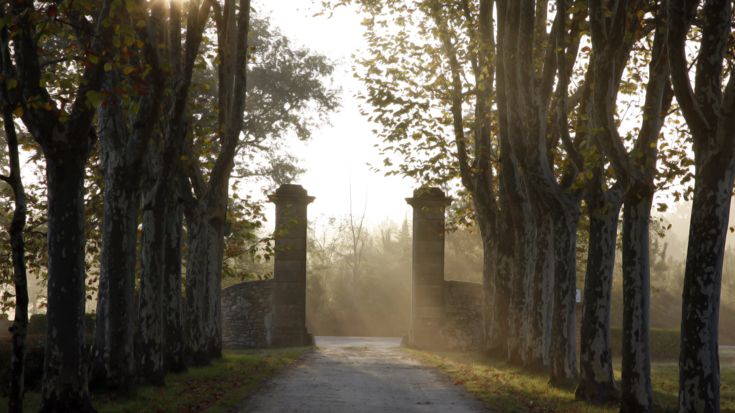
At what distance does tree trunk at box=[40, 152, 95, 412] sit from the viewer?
620cm

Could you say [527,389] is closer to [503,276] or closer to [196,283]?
[503,276]

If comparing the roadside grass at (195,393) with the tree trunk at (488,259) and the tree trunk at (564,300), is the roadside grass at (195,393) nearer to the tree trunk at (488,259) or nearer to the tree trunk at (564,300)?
the tree trunk at (564,300)

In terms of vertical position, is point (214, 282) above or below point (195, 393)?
above

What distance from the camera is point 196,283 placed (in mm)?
11961

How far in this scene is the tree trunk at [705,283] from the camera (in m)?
5.91

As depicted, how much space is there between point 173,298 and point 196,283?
149cm

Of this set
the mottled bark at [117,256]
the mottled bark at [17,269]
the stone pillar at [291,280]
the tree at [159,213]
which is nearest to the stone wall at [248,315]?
the stone pillar at [291,280]

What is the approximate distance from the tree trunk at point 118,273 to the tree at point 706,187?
661cm

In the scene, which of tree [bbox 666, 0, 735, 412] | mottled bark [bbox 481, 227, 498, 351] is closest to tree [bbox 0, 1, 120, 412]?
tree [bbox 666, 0, 735, 412]

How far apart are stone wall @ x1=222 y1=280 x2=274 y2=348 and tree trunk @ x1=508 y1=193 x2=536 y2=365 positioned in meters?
9.02

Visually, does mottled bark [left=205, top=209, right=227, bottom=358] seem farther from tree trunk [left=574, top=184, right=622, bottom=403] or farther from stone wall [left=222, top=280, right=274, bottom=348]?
tree trunk [left=574, top=184, right=622, bottom=403]

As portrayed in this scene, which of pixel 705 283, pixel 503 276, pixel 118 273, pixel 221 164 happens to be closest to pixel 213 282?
Answer: pixel 221 164

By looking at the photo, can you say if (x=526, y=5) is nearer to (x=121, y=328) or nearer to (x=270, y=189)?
(x=121, y=328)

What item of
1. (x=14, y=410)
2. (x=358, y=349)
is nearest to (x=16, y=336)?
(x=14, y=410)
